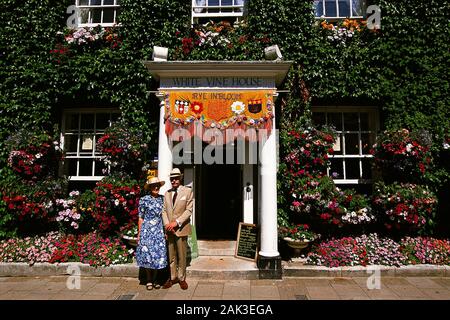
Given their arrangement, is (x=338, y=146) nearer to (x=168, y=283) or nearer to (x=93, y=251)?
(x=168, y=283)

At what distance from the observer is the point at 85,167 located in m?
7.37

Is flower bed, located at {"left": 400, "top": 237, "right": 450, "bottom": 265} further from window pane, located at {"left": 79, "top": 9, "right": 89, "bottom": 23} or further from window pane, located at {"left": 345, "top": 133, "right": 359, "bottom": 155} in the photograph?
window pane, located at {"left": 79, "top": 9, "right": 89, "bottom": 23}

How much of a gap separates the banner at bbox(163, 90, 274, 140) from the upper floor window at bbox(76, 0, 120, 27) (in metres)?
3.26

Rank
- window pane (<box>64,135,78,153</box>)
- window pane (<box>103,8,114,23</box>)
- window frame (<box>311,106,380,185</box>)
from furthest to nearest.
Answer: window pane (<box>103,8,114,23</box>), window pane (<box>64,135,78,153</box>), window frame (<box>311,106,380,185</box>)

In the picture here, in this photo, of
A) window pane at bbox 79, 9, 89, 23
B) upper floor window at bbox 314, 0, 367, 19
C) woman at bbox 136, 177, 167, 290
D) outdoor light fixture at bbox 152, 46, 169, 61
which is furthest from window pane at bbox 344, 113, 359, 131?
window pane at bbox 79, 9, 89, 23

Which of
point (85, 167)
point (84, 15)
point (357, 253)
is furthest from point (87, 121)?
point (357, 253)

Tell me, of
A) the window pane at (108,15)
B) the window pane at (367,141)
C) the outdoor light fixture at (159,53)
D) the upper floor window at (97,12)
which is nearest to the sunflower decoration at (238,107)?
the outdoor light fixture at (159,53)

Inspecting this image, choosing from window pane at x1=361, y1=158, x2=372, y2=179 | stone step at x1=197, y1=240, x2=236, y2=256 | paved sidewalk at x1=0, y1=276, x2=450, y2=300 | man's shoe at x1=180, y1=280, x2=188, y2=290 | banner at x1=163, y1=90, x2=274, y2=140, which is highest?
banner at x1=163, y1=90, x2=274, y2=140

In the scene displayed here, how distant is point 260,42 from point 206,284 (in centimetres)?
527

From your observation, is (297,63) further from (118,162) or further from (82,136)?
(82,136)

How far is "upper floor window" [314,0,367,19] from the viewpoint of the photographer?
7309 mm

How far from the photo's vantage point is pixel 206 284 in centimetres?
518

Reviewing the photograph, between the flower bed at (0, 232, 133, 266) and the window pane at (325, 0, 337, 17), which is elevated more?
the window pane at (325, 0, 337, 17)

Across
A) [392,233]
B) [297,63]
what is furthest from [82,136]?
[392,233]
